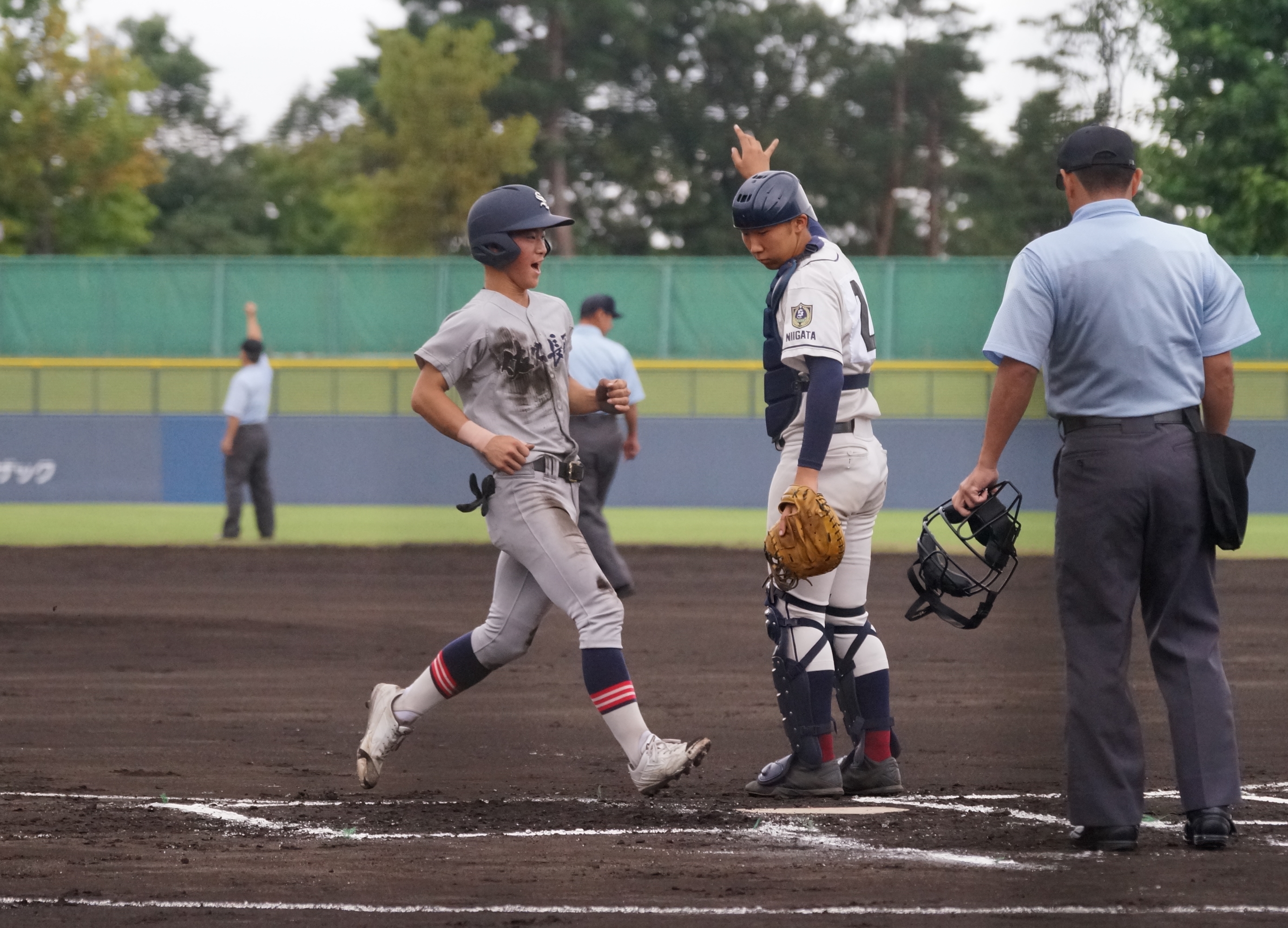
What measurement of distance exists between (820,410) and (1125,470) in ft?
3.12

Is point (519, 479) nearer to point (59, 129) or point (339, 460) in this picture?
point (339, 460)

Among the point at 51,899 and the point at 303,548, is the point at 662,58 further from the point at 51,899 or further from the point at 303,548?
the point at 51,899

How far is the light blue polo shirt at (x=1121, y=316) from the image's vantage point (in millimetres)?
4496

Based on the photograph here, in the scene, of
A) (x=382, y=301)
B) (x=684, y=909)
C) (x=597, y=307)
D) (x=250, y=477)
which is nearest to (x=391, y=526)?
(x=250, y=477)

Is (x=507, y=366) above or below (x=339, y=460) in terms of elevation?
above

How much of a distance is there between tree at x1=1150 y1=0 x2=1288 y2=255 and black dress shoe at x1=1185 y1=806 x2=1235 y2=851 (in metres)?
8.50

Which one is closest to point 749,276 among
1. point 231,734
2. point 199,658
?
point 199,658

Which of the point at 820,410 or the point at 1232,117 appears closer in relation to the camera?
the point at 820,410

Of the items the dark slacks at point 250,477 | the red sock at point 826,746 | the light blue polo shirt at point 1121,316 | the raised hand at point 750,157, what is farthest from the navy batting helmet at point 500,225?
the dark slacks at point 250,477

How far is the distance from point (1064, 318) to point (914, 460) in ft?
49.8

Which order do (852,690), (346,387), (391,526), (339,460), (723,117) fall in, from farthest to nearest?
(723,117) → (346,387) → (339,460) → (391,526) → (852,690)

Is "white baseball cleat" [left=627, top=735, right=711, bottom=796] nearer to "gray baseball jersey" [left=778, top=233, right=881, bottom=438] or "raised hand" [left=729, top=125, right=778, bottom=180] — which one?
"gray baseball jersey" [left=778, top=233, right=881, bottom=438]

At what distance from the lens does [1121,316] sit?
450cm

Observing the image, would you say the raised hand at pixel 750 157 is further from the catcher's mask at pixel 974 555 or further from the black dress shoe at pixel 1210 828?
the black dress shoe at pixel 1210 828
